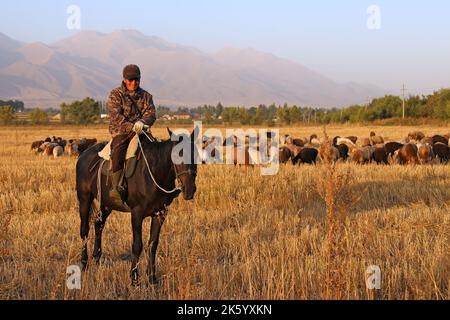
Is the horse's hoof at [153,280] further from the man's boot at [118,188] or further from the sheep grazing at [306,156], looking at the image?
the sheep grazing at [306,156]

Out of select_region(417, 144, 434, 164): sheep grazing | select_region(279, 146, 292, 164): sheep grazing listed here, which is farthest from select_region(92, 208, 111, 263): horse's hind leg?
select_region(417, 144, 434, 164): sheep grazing

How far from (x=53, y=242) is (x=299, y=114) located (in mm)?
98408

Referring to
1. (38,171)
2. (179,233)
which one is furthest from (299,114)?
(179,233)

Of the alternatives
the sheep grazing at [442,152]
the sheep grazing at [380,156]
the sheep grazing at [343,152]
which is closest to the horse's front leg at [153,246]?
the sheep grazing at [380,156]

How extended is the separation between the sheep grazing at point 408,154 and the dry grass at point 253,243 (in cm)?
740

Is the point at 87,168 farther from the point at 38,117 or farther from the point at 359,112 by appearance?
the point at 359,112

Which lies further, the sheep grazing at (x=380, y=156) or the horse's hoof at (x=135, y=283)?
the sheep grazing at (x=380, y=156)

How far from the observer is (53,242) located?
908 cm

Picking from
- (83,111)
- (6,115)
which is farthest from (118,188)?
(83,111)

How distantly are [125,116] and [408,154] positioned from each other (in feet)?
60.0

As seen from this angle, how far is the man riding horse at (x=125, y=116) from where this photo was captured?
287 inches

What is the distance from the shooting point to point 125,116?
7.59 metres
